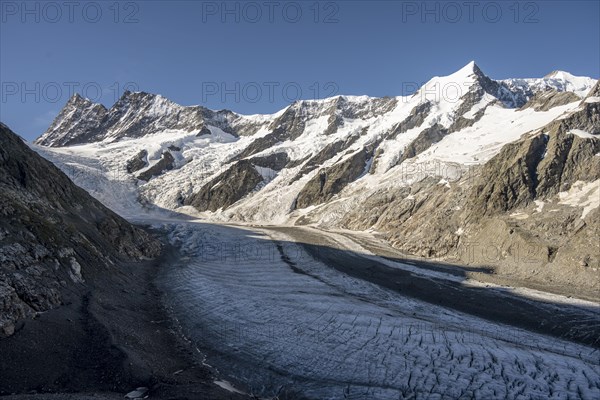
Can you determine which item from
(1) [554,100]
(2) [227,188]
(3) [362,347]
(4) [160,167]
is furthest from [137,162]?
(3) [362,347]

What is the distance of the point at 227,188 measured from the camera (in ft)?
391

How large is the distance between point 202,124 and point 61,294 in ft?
547

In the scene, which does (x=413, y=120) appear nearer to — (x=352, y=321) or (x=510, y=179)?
(x=510, y=179)

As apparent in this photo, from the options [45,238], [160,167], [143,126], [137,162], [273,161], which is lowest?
[45,238]

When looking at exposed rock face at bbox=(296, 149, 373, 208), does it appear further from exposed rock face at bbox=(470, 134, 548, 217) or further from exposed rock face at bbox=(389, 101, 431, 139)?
exposed rock face at bbox=(470, 134, 548, 217)

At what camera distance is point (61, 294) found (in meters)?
21.2

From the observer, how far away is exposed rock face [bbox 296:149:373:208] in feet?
345

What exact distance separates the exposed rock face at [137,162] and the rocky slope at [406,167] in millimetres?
626

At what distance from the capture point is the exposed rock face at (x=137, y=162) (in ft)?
453

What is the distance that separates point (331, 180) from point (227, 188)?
29.6 m

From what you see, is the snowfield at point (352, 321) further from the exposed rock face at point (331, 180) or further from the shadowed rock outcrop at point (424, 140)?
the shadowed rock outcrop at point (424, 140)

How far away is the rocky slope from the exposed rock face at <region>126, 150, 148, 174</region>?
63 centimetres

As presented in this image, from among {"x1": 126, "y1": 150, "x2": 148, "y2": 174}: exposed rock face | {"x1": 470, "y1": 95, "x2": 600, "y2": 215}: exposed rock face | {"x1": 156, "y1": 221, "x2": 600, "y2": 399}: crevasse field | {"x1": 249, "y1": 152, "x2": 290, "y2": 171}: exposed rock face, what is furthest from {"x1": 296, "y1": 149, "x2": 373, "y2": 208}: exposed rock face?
{"x1": 156, "y1": 221, "x2": 600, "y2": 399}: crevasse field

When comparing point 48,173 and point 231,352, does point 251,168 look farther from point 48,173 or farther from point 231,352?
point 231,352
